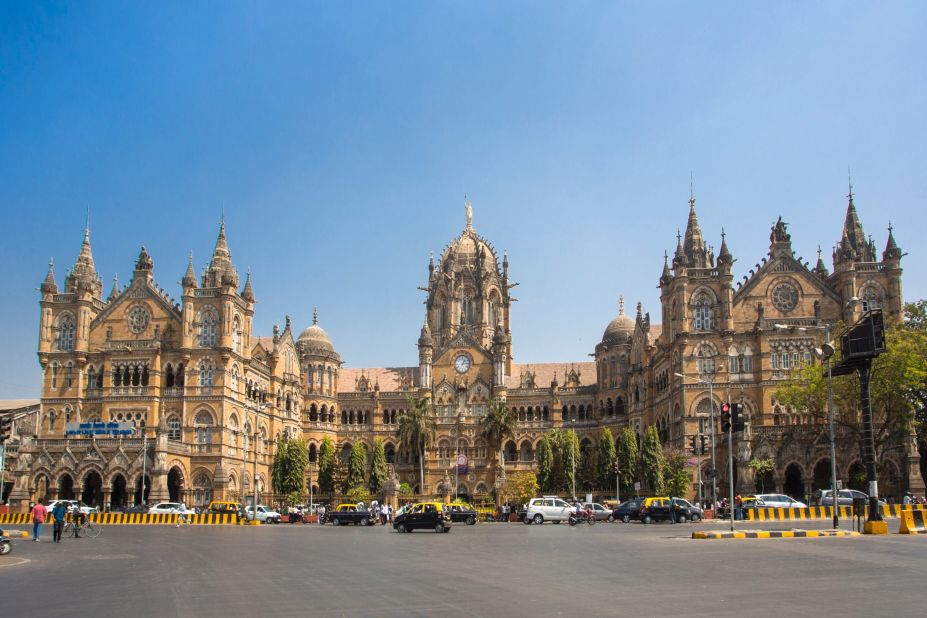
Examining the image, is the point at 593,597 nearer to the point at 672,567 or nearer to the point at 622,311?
the point at 672,567

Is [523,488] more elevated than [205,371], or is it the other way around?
[205,371]

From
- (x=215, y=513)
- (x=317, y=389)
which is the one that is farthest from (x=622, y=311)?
(x=215, y=513)

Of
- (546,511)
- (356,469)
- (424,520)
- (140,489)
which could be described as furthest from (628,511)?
(140,489)

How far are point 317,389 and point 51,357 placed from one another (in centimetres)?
2860

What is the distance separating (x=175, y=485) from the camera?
7988cm

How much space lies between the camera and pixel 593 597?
725 inches

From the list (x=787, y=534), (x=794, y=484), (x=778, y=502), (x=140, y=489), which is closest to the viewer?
(x=787, y=534)

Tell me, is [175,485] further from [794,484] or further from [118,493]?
[794,484]

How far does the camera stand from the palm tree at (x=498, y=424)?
299 ft

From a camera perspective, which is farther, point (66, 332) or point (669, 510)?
point (66, 332)

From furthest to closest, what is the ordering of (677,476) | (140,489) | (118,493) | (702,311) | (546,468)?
1. (546,468)
2. (118,493)
3. (702,311)
4. (140,489)
5. (677,476)

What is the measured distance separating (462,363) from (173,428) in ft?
110

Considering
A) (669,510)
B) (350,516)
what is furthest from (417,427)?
(669,510)

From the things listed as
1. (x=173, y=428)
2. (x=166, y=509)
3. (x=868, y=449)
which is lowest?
(x=166, y=509)
